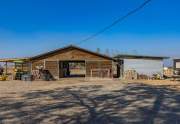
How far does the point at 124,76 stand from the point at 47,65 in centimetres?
935

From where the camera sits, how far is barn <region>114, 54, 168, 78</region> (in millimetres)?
41875

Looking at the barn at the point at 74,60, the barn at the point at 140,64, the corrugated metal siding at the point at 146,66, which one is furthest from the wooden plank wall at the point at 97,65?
the corrugated metal siding at the point at 146,66

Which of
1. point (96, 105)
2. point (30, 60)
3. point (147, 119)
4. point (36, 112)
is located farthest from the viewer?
point (30, 60)

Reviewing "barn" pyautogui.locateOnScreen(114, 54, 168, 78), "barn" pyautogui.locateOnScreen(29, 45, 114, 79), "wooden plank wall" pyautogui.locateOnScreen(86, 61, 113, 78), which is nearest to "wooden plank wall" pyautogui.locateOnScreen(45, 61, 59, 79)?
"barn" pyautogui.locateOnScreen(29, 45, 114, 79)

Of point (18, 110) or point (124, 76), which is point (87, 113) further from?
point (124, 76)

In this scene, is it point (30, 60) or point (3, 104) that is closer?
point (3, 104)

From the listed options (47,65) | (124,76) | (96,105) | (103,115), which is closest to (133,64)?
(124,76)

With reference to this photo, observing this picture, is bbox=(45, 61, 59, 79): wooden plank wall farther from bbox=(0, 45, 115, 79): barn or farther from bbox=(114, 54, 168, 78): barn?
bbox=(114, 54, 168, 78): barn

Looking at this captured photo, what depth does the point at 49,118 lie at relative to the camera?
38.1 ft

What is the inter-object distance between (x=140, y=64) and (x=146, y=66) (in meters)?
0.84

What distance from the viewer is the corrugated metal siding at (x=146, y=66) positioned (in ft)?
139

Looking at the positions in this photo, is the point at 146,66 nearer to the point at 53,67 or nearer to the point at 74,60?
the point at 74,60

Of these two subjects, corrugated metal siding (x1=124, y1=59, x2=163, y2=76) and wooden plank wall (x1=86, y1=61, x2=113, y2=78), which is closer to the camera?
wooden plank wall (x1=86, y1=61, x2=113, y2=78)

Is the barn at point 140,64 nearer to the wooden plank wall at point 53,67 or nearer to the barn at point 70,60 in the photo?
the barn at point 70,60
